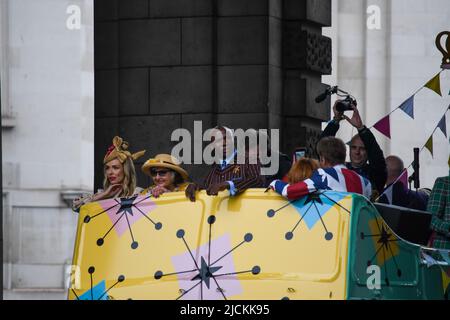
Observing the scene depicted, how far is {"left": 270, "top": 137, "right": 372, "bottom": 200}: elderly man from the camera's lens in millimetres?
16094

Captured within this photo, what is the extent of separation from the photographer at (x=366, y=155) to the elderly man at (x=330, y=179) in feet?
3.72

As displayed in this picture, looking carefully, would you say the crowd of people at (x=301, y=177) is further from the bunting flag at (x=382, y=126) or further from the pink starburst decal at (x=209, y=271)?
the bunting flag at (x=382, y=126)

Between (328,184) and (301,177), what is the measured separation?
214 millimetres

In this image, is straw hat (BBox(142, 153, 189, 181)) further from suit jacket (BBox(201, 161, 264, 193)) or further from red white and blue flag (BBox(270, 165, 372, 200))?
red white and blue flag (BBox(270, 165, 372, 200))

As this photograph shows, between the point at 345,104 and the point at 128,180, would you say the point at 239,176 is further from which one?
the point at 345,104

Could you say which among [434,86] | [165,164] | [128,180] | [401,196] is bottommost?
[401,196]

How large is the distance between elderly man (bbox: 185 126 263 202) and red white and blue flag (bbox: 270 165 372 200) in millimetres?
375

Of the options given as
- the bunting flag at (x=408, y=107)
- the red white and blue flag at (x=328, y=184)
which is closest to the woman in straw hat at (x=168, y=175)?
the red white and blue flag at (x=328, y=184)

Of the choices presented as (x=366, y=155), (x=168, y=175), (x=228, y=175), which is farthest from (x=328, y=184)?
(x=366, y=155)

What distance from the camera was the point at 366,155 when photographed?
61.3ft

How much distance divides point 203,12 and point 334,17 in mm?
26108

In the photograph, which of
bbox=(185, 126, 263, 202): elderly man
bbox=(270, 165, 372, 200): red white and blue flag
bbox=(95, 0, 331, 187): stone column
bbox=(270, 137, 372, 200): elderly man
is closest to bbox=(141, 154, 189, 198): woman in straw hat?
bbox=(185, 126, 263, 202): elderly man

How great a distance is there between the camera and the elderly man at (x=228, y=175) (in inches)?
644

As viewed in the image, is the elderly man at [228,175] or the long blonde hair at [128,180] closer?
the elderly man at [228,175]
